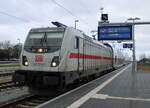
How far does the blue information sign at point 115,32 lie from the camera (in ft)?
136

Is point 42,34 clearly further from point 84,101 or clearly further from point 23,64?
point 84,101

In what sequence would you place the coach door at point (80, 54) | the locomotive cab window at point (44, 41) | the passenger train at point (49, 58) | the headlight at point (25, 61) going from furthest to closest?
1. the coach door at point (80, 54)
2. the headlight at point (25, 61)
3. the locomotive cab window at point (44, 41)
4. the passenger train at point (49, 58)

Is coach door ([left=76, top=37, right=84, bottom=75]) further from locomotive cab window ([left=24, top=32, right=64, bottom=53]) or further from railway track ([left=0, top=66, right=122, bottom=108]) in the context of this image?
railway track ([left=0, top=66, right=122, bottom=108])

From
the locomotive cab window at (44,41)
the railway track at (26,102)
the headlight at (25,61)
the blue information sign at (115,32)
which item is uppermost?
the blue information sign at (115,32)

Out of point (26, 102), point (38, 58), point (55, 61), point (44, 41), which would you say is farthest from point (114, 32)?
point (26, 102)

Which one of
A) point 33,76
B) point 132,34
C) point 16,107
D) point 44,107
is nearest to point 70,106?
point 44,107

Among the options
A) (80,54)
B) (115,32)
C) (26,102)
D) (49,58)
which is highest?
(115,32)

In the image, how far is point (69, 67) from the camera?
43.0 feet

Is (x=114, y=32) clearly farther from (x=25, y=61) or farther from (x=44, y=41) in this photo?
(x=25, y=61)

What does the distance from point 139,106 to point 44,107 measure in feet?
11.3

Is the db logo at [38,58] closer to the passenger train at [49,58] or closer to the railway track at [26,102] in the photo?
the passenger train at [49,58]

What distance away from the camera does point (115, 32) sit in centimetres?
4203

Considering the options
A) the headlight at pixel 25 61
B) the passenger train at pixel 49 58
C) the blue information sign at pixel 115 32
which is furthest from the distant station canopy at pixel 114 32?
the headlight at pixel 25 61

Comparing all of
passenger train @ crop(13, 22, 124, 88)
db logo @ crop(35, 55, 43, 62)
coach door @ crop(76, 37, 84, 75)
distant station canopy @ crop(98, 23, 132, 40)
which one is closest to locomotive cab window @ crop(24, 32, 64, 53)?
passenger train @ crop(13, 22, 124, 88)
